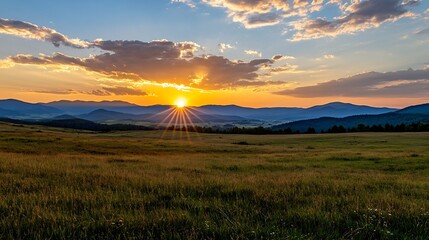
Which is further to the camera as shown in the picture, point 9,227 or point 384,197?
point 384,197

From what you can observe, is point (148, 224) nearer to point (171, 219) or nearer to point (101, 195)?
point (171, 219)

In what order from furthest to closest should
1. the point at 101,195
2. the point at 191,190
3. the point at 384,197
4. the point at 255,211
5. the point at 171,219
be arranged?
1. the point at 191,190
2. the point at 384,197
3. the point at 101,195
4. the point at 255,211
5. the point at 171,219

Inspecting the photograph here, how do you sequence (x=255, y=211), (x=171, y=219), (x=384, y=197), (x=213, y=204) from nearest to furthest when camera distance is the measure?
(x=171, y=219) → (x=255, y=211) → (x=213, y=204) → (x=384, y=197)

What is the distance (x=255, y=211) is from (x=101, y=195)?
3961 mm

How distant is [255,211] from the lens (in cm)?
665

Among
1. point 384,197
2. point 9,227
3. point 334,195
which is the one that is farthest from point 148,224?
point 384,197

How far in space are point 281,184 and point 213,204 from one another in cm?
395

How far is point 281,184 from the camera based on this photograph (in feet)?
34.4

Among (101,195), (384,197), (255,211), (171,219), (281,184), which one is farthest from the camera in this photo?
(281,184)

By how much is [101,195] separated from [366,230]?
6.08 meters

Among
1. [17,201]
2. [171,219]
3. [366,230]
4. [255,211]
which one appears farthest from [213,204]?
[17,201]

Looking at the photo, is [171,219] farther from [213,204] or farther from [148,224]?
[213,204]

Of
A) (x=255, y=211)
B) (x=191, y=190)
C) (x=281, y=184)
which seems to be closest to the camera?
(x=255, y=211)

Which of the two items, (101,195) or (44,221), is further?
(101,195)
